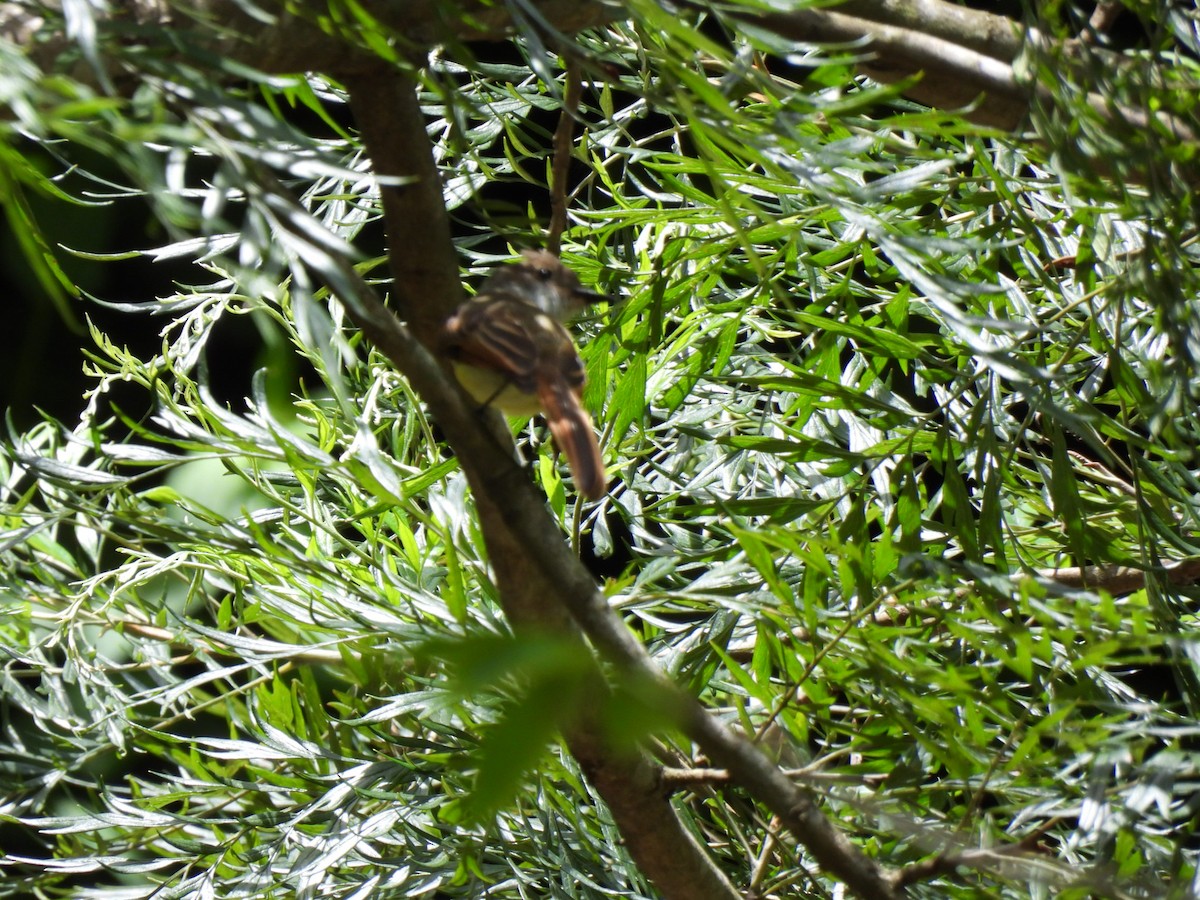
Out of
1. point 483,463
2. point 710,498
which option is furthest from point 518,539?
point 710,498

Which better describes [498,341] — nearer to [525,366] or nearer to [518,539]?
[525,366]

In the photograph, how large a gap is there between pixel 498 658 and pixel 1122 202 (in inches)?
21.8

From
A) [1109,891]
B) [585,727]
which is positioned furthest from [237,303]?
[1109,891]

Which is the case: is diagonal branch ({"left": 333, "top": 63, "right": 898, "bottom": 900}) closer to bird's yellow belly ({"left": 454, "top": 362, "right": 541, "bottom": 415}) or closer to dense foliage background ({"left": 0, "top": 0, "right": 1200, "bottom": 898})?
dense foliage background ({"left": 0, "top": 0, "right": 1200, "bottom": 898})

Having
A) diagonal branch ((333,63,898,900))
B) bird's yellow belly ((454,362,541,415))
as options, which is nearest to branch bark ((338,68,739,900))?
diagonal branch ((333,63,898,900))

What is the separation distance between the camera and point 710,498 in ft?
3.77

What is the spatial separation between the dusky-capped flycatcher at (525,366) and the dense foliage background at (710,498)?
2.7 inches

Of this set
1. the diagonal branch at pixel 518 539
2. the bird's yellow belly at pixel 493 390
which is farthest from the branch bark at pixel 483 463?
the bird's yellow belly at pixel 493 390

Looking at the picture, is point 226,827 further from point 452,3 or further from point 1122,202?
point 1122,202

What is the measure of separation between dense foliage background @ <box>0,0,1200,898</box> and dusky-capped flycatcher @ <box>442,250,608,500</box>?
0.07 meters

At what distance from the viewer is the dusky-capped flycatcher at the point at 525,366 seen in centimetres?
84

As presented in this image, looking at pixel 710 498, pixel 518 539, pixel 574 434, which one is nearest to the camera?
Result: pixel 518 539

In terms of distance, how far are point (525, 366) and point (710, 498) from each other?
319 millimetres

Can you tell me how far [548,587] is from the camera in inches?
30.3
